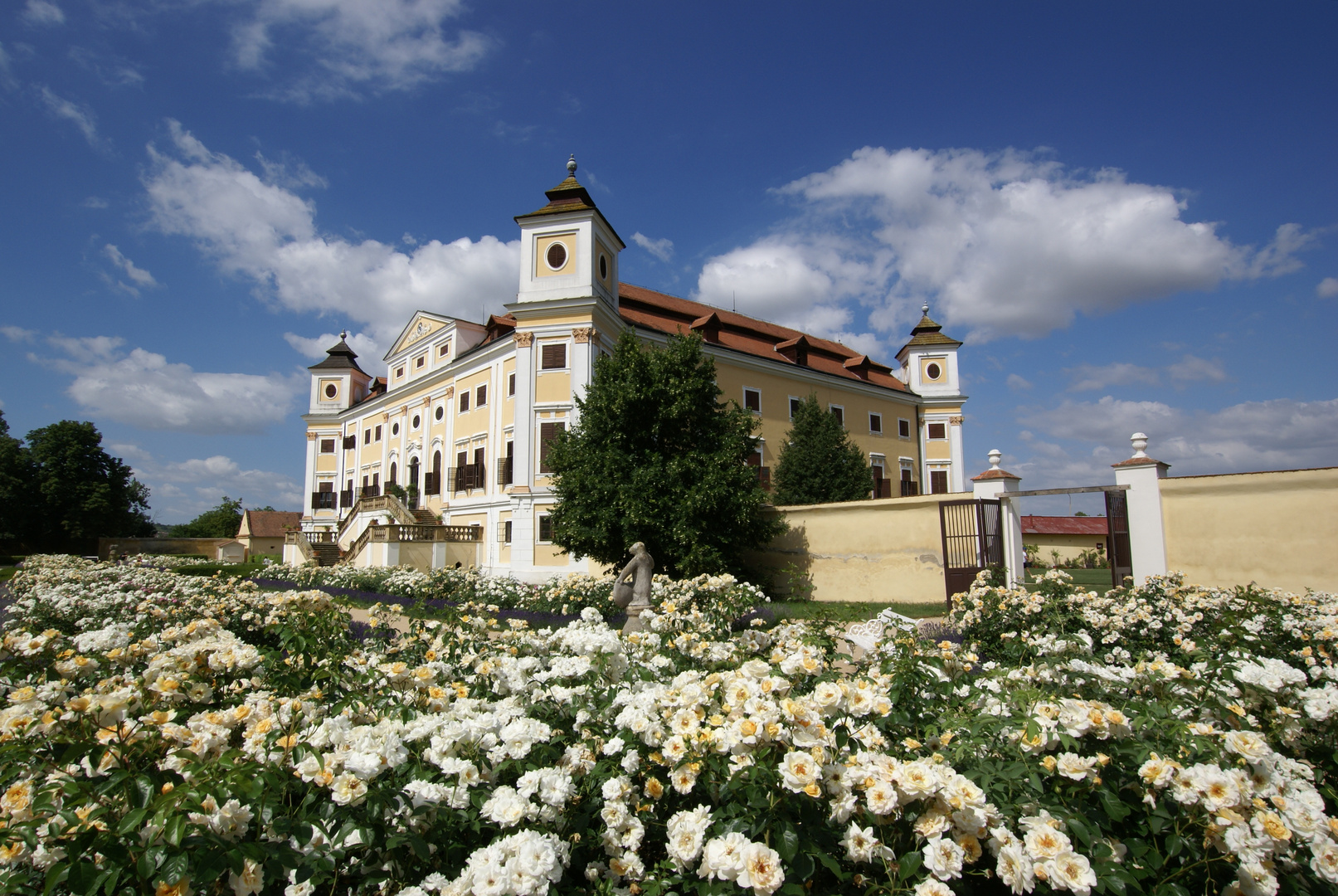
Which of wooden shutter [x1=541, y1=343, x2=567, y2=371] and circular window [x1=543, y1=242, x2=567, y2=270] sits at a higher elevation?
circular window [x1=543, y1=242, x2=567, y2=270]

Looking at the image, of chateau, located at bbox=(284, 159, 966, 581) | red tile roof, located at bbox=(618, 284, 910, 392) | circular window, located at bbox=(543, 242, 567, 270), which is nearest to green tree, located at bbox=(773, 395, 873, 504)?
chateau, located at bbox=(284, 159, 966, 581)

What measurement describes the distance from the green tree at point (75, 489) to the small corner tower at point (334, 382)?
18660 mm

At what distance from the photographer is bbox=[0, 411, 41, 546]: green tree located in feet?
145

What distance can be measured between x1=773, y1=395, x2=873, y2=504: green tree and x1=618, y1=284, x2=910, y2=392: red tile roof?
6.10 metres

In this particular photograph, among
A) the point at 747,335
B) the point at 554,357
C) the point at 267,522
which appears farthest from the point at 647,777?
the point at 267,522

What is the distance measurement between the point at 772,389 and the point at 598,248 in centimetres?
1239

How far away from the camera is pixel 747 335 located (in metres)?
37.0

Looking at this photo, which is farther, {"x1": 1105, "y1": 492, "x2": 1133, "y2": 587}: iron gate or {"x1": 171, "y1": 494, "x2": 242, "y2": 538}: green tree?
{"x1": 171, "y1": 494, "x2": 242, "y2": 538}: green tree

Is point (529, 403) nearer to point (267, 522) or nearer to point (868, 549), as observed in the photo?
point (868, 549)

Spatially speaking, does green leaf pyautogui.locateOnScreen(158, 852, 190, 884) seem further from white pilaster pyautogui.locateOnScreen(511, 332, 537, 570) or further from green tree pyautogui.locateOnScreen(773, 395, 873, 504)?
green tree pyautogui.locateOnScreen(773, 395, 873, 504)

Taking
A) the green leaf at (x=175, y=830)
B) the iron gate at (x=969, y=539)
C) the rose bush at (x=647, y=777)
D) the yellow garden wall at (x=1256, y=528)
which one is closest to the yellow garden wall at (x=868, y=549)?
the iron gate at (x=969, y=539)

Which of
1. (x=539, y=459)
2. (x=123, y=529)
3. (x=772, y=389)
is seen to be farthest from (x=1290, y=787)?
(x=123, y=529)

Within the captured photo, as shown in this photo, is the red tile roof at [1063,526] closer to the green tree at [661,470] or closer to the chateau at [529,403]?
the chateau at [529,403]

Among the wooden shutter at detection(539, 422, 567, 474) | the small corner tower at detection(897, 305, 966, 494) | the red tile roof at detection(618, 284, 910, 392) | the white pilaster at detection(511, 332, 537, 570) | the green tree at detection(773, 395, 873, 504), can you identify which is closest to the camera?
the white pilaster at detection(511, 332, 537, 570)
